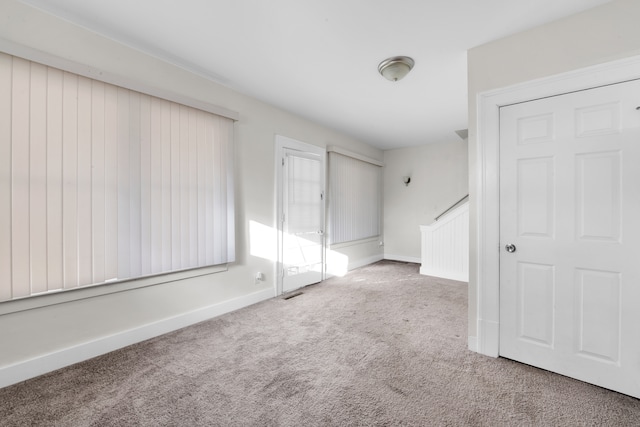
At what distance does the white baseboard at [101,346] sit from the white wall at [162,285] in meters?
0.02

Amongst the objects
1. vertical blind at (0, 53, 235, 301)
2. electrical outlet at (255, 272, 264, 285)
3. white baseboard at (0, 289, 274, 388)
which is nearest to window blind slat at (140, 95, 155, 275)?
vertical blind at (0, 53, 235, 301)

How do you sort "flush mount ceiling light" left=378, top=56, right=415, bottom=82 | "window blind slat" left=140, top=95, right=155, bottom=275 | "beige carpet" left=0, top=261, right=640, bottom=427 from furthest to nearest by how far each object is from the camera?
"flush mount ceiling light" left=378, top=56, right=415, bottom=82 → "window blind slat" left=140, top=95, right=155, bottom=275 → "beige carpet" left=0, top=261, right=640, bottom=427

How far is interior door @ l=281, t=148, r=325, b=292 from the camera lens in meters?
3.74

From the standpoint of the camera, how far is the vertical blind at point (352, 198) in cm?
472

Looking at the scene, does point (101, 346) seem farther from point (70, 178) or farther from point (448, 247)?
point (448, 247)

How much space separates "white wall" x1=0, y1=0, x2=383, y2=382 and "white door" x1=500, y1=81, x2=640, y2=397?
8.63 feet

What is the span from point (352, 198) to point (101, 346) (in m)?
4.20

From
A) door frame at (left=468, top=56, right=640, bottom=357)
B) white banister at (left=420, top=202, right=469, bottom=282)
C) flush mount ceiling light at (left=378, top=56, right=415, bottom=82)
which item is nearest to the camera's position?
door frame at (left=468, top=56, right=640, bottom=357)

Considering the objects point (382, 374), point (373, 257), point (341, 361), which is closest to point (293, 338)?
point (341, 361)

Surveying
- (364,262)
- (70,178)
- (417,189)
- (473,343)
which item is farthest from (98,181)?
(417,189)

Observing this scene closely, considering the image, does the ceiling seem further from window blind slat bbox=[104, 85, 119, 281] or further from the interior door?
the interior door

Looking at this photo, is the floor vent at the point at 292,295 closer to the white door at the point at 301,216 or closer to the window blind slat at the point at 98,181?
the white door at the point at 301,216

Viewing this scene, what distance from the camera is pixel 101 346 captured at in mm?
2104

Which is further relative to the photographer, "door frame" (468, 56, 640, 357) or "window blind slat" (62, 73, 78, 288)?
"door frame" (468, 56, 640, 357)
